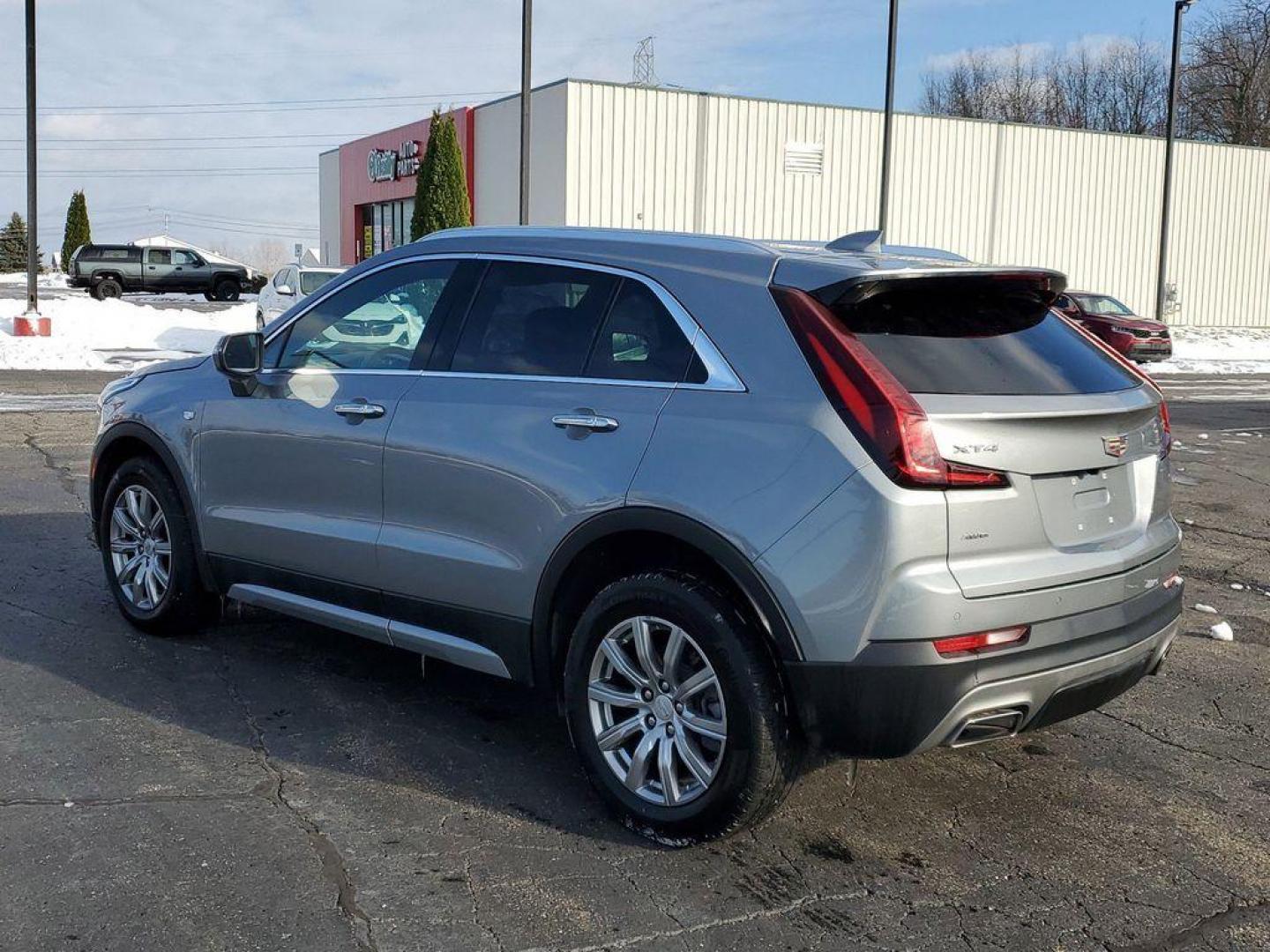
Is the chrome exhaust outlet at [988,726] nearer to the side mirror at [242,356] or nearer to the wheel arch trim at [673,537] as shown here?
the wheel arch trim at [673,537]

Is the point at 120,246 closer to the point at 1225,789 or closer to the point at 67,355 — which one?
the point at 67,355

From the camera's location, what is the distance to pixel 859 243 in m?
4.25

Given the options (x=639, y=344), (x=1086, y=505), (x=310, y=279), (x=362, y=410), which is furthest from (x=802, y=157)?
(x=1086, y=505)

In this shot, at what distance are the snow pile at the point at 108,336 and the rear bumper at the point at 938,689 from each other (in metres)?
19.6

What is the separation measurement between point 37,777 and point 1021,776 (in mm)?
3273

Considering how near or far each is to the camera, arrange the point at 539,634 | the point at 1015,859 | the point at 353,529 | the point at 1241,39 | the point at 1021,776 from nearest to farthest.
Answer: the point at 1015,859
the point at 539,634
the point at 1021,776
the point at 353,529
the point at 1241,39

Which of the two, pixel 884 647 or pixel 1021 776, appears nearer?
pixel 884 647

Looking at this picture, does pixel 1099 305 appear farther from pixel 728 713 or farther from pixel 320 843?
pixel 320 843

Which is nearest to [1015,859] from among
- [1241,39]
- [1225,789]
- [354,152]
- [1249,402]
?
[1225,789]

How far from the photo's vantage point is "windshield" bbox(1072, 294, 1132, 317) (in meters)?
26.4

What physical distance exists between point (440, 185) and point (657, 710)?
29.3 metres

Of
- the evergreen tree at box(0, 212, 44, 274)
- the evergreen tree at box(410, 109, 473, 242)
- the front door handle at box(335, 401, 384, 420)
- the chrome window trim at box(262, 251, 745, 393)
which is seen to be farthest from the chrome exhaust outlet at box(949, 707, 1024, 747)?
the evergreen tree at box(0, 212, 44, 274)

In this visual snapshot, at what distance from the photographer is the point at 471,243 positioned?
4.68 meters

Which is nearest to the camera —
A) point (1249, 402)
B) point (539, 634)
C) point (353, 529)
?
point (539, 634)
